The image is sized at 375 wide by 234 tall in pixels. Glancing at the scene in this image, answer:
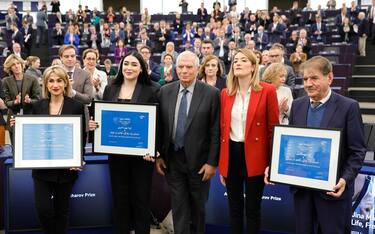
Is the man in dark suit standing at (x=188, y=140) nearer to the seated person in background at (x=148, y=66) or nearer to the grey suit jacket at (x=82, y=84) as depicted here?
the grey suit jacket at (x=82, y=84)

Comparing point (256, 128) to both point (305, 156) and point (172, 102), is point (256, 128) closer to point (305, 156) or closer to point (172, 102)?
point (305, 156)

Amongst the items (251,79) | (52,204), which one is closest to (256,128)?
(251,79)

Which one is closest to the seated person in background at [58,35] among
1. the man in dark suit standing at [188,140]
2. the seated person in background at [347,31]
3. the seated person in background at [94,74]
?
the seated person in background at [347,31]

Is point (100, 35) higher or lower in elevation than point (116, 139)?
higher

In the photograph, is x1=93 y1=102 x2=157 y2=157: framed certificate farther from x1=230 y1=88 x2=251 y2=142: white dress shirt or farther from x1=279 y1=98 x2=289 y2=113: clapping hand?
x1=279 y1=98 x2=289 y2=113: clapping hand

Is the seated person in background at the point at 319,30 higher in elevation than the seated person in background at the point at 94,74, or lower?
higher

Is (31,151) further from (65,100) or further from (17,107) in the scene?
(17,107)

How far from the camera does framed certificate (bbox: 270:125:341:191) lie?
9.63 feet

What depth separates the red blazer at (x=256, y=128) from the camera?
349 cm

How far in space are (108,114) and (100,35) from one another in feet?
43.6

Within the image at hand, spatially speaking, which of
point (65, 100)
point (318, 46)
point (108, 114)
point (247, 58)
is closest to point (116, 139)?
point (108, 114)

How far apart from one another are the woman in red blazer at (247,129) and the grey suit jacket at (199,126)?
60 millimetres

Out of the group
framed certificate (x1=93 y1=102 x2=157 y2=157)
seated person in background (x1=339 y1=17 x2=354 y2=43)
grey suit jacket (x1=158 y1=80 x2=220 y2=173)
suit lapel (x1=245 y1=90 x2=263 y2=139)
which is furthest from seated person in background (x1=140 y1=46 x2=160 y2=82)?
seated person in background (x1=339 y1=17 x2=354 y2=43)

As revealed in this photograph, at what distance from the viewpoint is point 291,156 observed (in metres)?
3.16
